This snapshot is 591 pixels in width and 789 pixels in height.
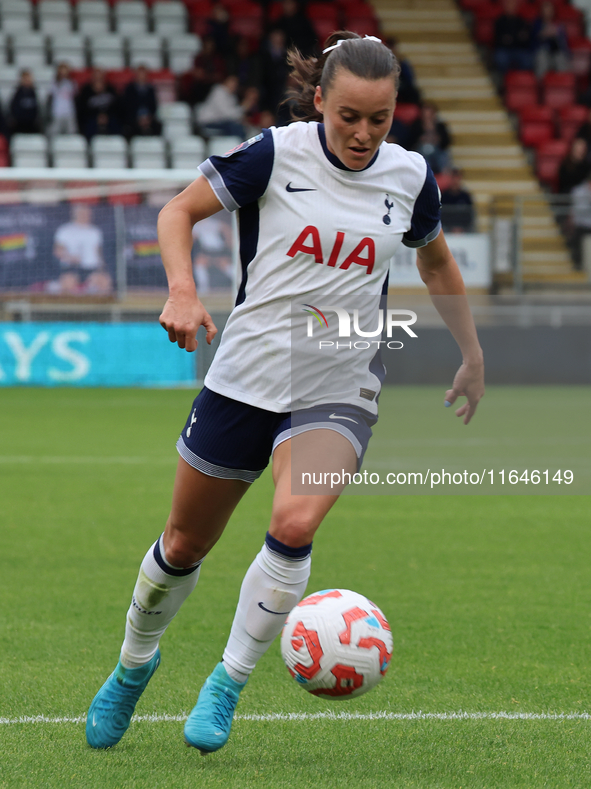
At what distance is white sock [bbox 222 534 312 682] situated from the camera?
9.52 ft

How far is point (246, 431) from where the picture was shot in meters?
3.00

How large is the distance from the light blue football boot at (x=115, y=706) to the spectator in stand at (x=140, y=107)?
49.9 feet

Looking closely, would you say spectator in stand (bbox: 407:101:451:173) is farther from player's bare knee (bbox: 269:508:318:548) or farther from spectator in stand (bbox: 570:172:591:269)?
player's bare knee (bbox: 269:508:318:548)

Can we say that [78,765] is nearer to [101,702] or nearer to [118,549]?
[101,702]

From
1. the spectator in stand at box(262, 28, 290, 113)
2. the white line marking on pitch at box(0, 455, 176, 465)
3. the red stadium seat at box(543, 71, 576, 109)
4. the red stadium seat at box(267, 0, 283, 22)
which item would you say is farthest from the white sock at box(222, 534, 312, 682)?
the red stadium seat at box(543, 71, 576, 109)

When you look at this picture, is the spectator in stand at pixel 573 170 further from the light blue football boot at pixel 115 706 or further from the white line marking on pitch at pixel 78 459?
the light blue football boot at pixel 115 706

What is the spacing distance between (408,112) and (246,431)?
1700 cm

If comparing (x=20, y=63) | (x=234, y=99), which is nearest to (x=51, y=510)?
(x=234, y=99)

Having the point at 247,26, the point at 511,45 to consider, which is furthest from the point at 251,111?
the point at 511,45

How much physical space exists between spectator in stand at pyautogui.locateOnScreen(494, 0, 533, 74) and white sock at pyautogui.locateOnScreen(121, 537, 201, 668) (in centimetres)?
1955

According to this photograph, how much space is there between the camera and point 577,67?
69.7 ft

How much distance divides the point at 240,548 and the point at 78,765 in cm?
310

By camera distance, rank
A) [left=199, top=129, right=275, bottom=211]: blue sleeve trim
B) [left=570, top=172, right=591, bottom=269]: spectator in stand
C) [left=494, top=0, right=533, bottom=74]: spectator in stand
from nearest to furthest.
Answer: [left=199, top=129, right=275, bottom=211]: blue sleeve trim < [left=570, top=172, right=591, bottom=269]: spectator in stand < [left=494, top=0, right=533, bottom=74]: spectator in stand

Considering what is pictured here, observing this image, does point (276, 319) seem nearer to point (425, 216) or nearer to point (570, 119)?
point (425, 216)
